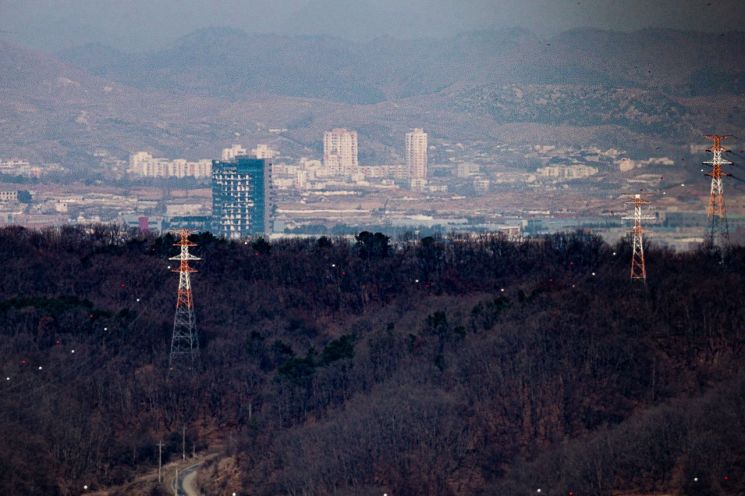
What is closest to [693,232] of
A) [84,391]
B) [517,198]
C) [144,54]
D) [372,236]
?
[372,236]

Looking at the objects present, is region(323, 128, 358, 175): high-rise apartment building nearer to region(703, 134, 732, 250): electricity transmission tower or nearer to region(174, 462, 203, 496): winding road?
region(703, 134, 732, 250): electricity transmission tower

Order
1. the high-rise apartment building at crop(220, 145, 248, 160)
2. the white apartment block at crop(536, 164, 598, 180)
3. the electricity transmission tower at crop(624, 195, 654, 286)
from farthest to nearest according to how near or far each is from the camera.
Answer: the high-rise apartment building at crop(220, 145, 248, 160)
the white apartment block at crop(536, 164, 598, 180)
the electricity transmission tower at crop(624, 195, 654, 286)

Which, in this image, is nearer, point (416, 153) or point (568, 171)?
point (568, 171)

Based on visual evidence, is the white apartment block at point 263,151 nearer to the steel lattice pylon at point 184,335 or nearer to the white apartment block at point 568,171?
the white apartment block at point 568,171

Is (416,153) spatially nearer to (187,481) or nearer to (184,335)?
(184,335)

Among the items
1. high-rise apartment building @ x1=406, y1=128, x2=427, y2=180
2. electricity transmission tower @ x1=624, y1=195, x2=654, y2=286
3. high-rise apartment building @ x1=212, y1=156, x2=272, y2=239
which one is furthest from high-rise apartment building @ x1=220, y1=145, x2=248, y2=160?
electricity transmission tower @ x1=624, y1=195, x2=654, y2=286

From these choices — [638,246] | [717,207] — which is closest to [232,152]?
[638,246]
